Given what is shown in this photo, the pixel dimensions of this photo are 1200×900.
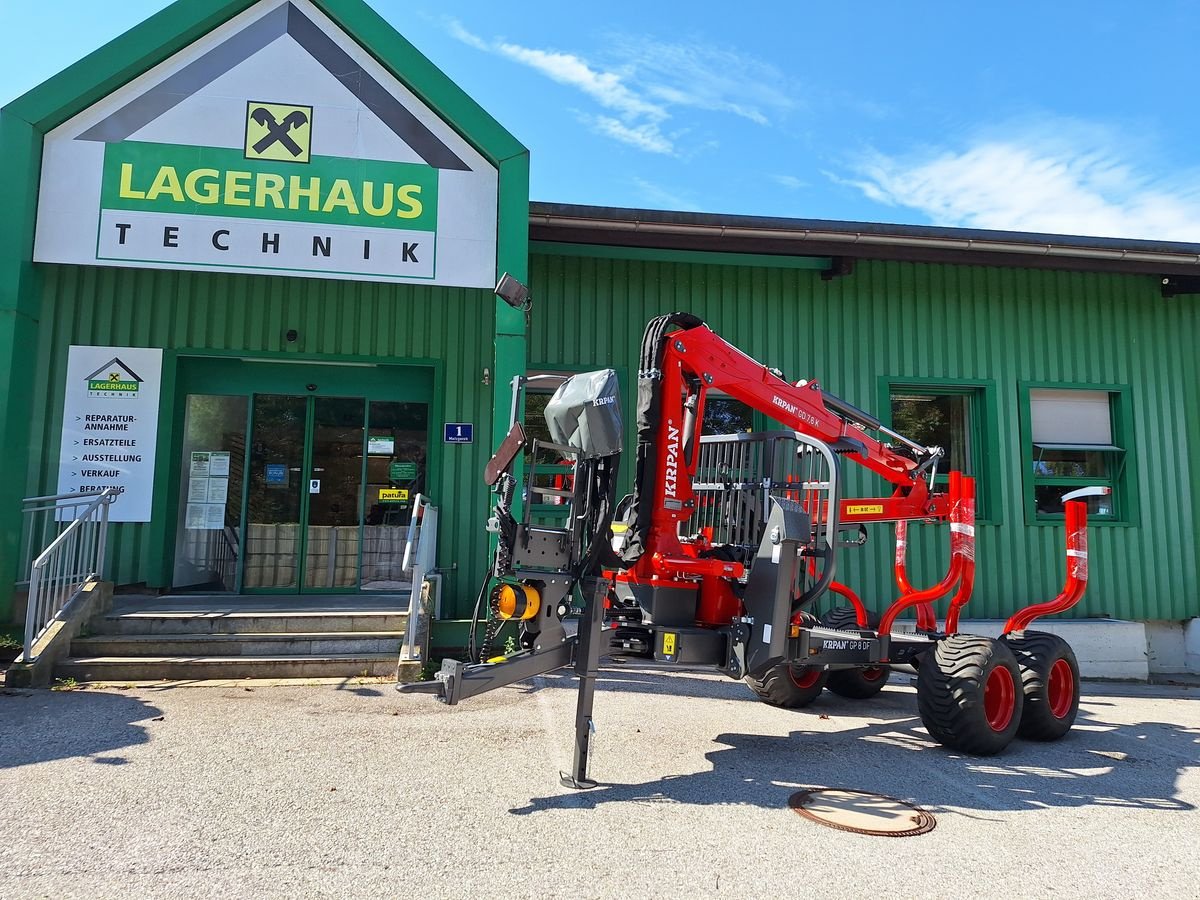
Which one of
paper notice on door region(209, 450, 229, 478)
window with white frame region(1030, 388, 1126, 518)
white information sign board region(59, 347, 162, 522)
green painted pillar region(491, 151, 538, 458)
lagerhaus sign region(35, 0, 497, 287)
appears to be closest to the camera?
lagerhaus sign region(35, 0, 497, 287)

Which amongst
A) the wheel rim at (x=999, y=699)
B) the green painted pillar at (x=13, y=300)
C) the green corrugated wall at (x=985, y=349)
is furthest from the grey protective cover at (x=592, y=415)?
the green painted pillar at (x=13, y=300)

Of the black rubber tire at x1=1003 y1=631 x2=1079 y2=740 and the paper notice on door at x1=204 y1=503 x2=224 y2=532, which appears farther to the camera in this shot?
the paper notice on door at x1=204 y1=503 x2=224 y2=532

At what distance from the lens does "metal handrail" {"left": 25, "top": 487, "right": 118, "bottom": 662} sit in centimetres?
680

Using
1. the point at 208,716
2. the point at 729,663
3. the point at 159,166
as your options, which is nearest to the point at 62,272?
the point at 159,166

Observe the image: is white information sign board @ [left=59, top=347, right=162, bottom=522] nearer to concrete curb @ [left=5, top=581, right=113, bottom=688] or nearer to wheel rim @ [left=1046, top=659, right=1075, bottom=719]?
concrete curb @ [left=5, top=581, right=113, bottom=688]

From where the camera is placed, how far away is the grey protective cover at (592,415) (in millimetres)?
4809

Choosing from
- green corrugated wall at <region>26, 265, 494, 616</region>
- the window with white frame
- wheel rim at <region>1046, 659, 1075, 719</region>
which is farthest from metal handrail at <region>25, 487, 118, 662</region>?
the window with white frame

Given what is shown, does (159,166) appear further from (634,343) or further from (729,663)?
(729,663)

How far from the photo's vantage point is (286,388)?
10.0 meters

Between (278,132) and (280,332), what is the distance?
245 centimetres

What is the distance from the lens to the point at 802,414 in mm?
6355

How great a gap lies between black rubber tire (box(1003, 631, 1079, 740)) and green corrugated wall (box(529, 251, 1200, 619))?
3631 millimetres

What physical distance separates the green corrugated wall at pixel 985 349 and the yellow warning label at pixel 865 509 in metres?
→ 3.65

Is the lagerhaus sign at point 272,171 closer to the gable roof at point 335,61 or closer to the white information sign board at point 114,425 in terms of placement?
the gable roof at point 335,61
